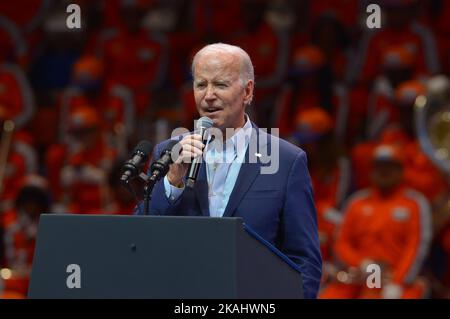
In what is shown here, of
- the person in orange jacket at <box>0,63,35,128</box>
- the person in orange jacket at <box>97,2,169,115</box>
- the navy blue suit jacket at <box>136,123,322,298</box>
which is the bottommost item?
the navy blue suit jacket at <box>136,123,322,298</box>

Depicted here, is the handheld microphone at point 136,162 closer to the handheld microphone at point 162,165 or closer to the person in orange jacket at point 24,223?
the handheld microphone at point 162,165

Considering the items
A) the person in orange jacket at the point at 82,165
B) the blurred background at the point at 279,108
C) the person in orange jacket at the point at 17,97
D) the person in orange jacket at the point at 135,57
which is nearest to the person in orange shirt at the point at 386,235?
the blurred background at the point at 279,108

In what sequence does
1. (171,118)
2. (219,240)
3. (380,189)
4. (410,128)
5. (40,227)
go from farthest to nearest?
(171,118)
(410,128)
(380,189)
(40,227)
(219,240)

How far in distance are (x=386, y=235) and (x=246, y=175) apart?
2.79 metres

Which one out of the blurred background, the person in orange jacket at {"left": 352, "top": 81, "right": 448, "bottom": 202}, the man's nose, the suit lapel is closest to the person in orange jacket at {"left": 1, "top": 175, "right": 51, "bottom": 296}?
the blurred background

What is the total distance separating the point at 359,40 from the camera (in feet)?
22.9

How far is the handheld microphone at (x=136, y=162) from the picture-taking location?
8.77 feet

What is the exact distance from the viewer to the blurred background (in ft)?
18.9

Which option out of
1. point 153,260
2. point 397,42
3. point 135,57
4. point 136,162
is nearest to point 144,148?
point 136,162

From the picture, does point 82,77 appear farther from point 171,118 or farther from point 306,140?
point 306,140

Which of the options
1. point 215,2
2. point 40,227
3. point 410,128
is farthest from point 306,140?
point 40,227

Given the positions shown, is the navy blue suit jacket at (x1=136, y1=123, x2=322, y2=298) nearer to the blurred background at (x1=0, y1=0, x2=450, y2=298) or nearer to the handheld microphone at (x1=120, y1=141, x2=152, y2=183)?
the handheld microphone at (x1=120, y1=141, x2=152, y2=183)

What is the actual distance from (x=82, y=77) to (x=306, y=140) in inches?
63.9

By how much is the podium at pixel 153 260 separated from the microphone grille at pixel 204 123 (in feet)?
1.28
